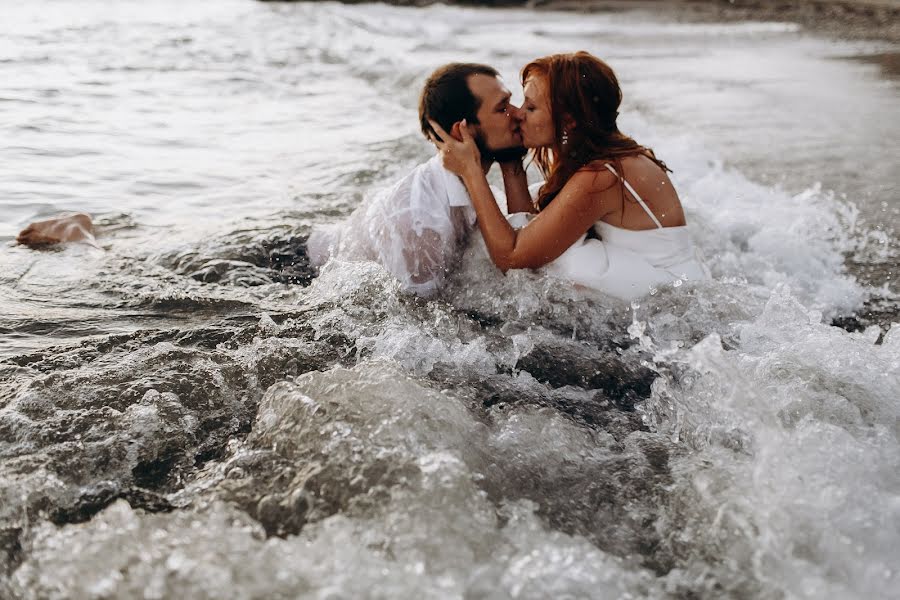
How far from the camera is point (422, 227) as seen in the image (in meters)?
4.47

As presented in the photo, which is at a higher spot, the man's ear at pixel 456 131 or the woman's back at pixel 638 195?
the man's ear at pixel 456 131

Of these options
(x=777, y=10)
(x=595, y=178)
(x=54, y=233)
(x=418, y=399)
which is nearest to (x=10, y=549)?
(x=418, y=399)

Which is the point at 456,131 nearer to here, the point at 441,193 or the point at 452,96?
the point at 452,96

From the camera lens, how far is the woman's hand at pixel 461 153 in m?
4.30

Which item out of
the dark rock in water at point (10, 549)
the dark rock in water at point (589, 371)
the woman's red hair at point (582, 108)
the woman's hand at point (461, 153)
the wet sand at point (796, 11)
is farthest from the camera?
the wet sand at point (796, 11)

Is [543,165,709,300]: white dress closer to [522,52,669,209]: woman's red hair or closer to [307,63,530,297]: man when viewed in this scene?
[522,52,669,209]: woman's red hair

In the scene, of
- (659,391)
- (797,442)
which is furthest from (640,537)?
(659,391)

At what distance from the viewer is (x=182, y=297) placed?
450 centimetres

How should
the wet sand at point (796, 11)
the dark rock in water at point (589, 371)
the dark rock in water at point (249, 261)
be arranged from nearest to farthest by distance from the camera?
the dark rock in water at point (589, 371), the dark rock in water at point (249, 261), the wet sand at point (796, 11)

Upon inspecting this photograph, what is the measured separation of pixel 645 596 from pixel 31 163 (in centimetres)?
629

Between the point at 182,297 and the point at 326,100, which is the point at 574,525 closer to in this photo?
the point at 182,297

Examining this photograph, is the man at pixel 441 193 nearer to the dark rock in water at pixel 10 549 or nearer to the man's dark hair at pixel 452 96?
the man's dark hair at pixel 452 96

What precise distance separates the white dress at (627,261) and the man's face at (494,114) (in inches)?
26.9

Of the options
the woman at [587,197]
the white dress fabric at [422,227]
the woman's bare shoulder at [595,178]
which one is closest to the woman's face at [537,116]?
the woman at [587,197]
